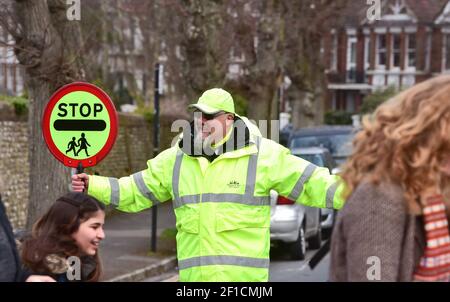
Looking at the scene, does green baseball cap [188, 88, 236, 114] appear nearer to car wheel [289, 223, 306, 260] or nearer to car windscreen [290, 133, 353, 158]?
car wheel [289, 223, 306, 260]

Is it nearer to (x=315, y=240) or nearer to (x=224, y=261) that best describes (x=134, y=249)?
(x=315, y=240)

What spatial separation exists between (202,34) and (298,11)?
13.8m

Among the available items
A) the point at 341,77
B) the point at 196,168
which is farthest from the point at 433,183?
the point at 341,77

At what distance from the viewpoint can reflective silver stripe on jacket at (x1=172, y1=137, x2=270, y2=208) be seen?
19.5ft

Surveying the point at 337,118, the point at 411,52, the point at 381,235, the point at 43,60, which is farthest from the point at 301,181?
the point at 411,52

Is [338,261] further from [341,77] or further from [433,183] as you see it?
[341,77]

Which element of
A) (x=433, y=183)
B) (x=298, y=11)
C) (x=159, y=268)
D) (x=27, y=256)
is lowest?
(x=159, y=268)

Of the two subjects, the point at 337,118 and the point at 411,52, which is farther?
the point at 411,52

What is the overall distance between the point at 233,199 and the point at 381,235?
2702 mm

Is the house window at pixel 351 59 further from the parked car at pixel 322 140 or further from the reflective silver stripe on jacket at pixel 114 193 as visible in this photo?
the reflective silver stripe on jacket at pixel 114 193

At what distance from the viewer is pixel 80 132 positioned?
7.24 meters

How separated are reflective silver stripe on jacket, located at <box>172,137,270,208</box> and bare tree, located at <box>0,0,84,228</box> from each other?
518 centimetres

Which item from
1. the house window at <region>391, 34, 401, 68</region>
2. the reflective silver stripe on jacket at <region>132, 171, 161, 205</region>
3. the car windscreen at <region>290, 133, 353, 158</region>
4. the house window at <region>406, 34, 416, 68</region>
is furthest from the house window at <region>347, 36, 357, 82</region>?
the reflective silver stripe on jacket at <region>132, 171, 161, 205</region>

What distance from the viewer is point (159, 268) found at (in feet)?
46.5
